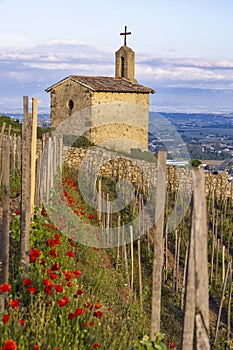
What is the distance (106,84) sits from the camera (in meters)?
24.4

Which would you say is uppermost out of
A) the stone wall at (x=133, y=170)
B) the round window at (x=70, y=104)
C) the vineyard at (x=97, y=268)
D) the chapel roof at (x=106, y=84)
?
the chapel roof at (x=106, y=84)

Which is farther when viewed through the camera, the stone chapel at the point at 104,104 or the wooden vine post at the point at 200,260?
the stone chapel at the point at 104,104

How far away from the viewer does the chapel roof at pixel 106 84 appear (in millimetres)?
23389

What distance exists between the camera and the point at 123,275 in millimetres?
9273

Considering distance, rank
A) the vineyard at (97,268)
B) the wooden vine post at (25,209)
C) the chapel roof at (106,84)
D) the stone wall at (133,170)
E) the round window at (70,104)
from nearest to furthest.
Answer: the vineyard at (97,268) → the wooden vine post at (25,209) → the stone wall at (133,170) → the chapel roof at (106,84) → the round window at (70,104)

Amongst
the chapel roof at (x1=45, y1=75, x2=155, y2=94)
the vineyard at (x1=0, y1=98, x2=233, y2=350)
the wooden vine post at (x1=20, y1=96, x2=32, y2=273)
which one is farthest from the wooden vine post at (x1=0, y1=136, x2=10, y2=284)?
the chapel roof at (x1=45, y1=75, x2=155, y2=94)

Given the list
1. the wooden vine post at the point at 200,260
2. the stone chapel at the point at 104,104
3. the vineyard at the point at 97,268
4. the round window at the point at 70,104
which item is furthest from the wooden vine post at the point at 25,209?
the round window at the point at 70,104

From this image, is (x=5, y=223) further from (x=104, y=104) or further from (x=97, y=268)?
(x=104, y=104)

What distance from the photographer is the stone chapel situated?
23203mm

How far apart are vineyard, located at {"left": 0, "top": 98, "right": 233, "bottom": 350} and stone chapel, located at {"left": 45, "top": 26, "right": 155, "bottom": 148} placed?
7651mm

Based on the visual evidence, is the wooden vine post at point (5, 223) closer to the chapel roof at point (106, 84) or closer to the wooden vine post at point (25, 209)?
the wooden vine post at point (25, 209)

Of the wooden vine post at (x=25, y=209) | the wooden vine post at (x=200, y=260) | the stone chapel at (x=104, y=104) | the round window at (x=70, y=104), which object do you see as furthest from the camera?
the round window at (x=70, y=104)

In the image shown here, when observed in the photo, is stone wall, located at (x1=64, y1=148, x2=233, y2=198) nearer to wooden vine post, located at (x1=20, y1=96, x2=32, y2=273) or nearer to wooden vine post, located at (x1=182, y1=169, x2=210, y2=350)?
wooden vine post, located at (x1=20, y1=96, x2=32, y2=273)

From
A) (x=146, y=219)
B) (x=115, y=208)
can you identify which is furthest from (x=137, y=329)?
(x=115, y=208)
